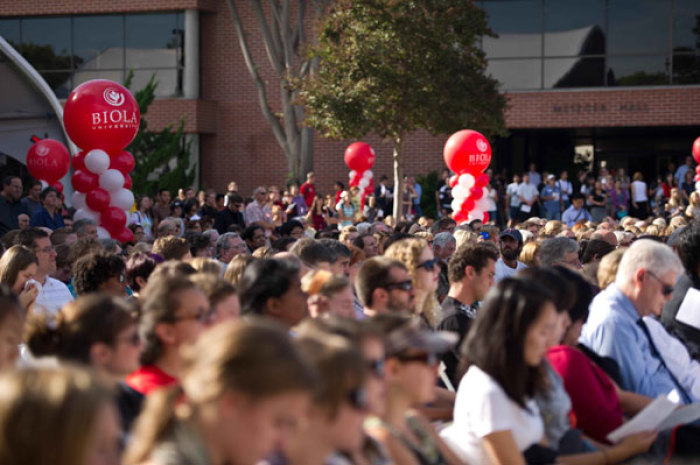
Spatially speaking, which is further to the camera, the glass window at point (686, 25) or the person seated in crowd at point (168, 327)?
the glass window at point (686, 25)

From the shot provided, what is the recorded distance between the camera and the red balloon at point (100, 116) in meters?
11.5

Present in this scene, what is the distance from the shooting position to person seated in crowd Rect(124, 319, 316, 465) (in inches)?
98.6

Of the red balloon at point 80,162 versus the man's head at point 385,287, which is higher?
the red balloon at point 80,162

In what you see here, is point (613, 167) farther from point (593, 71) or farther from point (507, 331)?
point (507, 331)

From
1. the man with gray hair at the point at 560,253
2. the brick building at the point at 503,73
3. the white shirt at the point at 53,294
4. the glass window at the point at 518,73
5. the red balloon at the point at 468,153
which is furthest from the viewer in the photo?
the glass window at the point at 518,73

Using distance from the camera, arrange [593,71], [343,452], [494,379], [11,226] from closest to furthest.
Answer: [343,452] < [494,379] < [11,226] < [593,71]

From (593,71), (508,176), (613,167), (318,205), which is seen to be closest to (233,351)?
(318,205)

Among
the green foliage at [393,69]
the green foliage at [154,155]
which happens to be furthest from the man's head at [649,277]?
the green foliage at [154,155]

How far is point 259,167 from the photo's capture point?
27719 mm

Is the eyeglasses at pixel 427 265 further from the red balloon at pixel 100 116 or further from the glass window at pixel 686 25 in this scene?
the glass window at pixel 686 25

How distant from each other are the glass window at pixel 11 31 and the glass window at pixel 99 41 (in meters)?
1.84

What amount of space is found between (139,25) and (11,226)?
16.8m

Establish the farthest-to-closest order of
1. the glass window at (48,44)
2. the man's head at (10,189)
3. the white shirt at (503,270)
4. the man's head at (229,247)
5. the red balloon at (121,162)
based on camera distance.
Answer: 1. the glass window at (48,44)
2. the man's head at (10,189)
3. the red balloon at (121,162)
4. the white shirt at (503,270)
5. the man's head at (229,247)

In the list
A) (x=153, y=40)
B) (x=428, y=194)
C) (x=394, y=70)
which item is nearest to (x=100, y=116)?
(x=394, y=70)
